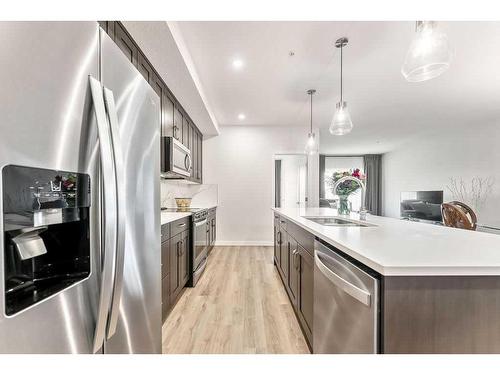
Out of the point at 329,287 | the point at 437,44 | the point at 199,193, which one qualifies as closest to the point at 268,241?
the point at 199,193

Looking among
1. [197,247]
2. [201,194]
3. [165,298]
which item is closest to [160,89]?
[197,247]

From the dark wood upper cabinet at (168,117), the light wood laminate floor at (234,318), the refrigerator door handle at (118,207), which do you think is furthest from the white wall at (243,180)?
the refrigerator door handle at (118,207)

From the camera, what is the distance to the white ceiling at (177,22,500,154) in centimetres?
221

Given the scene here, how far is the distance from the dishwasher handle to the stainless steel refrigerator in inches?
31.9

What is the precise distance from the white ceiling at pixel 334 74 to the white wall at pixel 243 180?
48 centimetres

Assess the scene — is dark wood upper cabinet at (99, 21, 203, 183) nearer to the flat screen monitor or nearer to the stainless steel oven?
the stainless steel oven

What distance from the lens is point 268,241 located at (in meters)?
5.16

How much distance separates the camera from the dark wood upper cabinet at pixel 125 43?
1686 mm

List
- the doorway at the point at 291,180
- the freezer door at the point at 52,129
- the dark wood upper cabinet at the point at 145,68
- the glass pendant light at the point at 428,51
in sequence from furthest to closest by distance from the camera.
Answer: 1. the doorway at the point at 291,180
2. the dark wood upper cabinet at the point at 145,68
3. the glass pendant light at the point at 428,51
4. the freezer door at the point at 52,129

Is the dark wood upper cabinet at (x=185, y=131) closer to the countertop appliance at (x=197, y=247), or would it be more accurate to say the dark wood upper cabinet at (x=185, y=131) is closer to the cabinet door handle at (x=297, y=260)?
the countertop appliance at (x=197, y=247)

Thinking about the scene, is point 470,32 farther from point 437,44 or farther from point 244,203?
point 244,203

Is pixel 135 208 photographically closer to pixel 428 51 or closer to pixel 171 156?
pixel 428 51

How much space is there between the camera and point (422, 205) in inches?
258
